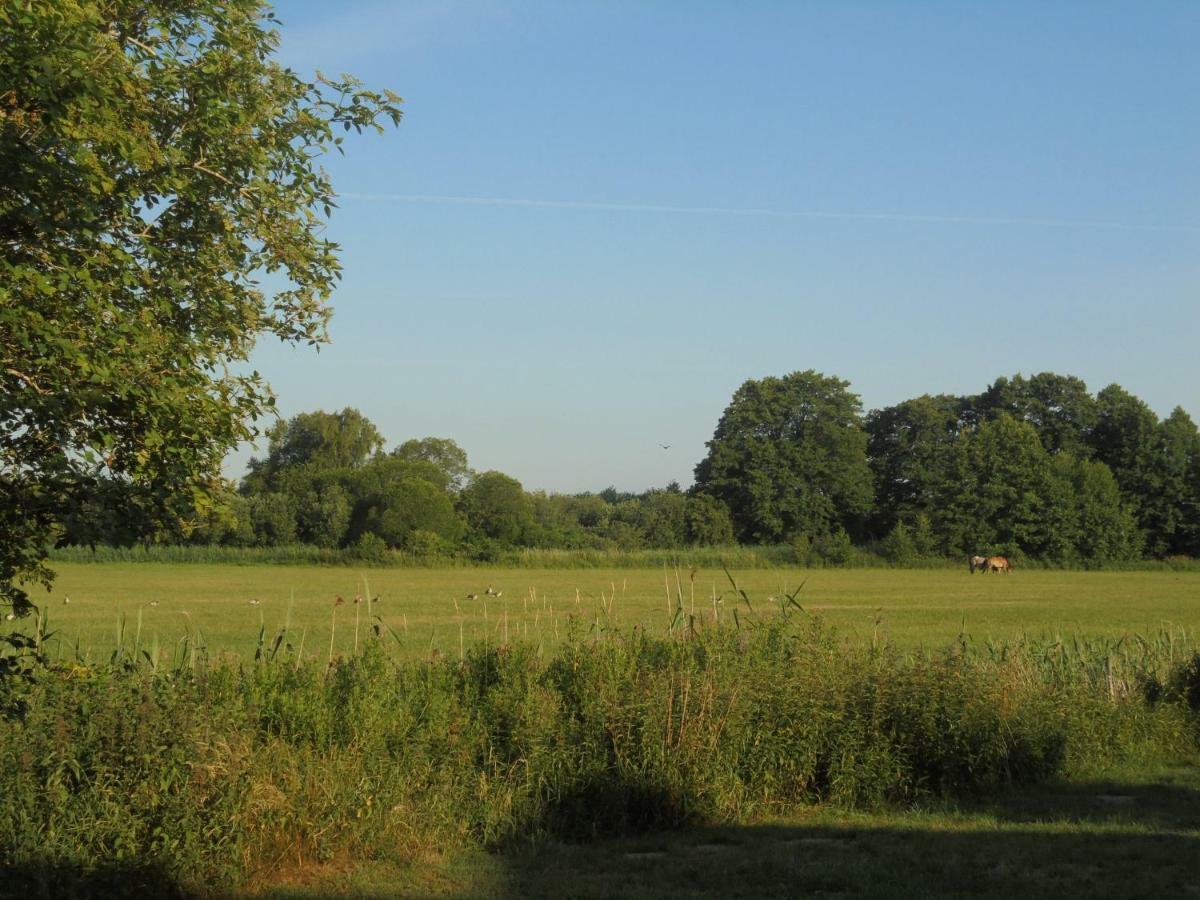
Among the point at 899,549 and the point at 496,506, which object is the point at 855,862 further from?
the point at 496,506

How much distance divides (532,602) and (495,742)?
1091 inches

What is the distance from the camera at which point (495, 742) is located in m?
9.00

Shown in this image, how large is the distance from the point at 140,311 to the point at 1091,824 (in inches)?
313

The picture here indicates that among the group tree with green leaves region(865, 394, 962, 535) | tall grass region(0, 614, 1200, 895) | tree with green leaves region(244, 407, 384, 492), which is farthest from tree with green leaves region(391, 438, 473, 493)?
tall grass region(0, 614, 1200, 895)

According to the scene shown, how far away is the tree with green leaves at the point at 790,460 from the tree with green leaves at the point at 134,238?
90.9 m

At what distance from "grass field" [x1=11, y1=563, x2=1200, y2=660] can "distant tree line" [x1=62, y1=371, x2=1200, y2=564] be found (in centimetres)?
1288

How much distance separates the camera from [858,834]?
8.75m

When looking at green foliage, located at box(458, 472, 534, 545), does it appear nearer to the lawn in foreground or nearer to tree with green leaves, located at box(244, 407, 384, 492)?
tree with green leaves, located at box(244, 407, 384, 492)

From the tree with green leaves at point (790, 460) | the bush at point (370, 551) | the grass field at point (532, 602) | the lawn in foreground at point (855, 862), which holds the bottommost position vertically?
the grass field at point (532, 602)

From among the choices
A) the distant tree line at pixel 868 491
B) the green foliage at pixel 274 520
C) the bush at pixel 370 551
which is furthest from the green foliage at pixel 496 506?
the bush at pixel 370 551

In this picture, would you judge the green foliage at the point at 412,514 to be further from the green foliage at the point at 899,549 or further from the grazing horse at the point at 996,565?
the grazing horse at the point at 996,565

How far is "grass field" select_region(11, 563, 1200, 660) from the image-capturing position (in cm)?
2409

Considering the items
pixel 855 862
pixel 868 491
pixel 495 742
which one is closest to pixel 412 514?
pixel 868 491

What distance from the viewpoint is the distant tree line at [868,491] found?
89.0m
